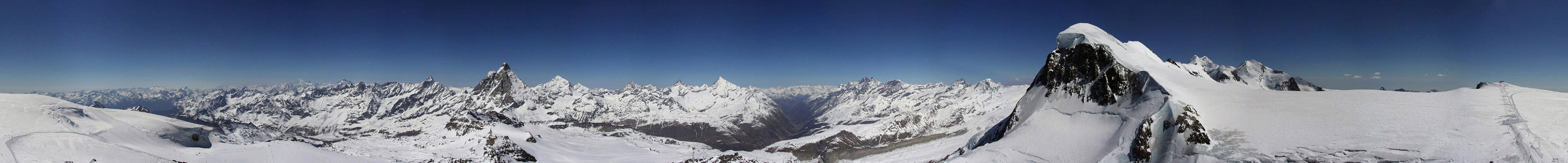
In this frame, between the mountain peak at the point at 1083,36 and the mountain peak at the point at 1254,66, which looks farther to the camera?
the mountain peak at the point at 1254,66

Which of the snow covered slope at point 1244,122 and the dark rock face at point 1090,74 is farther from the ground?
the dark rock face at point 1090,74

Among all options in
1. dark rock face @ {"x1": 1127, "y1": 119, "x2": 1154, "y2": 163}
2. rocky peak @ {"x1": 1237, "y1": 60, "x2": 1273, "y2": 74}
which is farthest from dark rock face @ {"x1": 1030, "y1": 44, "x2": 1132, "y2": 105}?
rocky peak @ {"x1": 1237, "y1": 60, "x2": 1273, "y2": 74}

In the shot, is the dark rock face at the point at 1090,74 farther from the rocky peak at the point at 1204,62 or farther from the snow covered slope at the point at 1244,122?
the rocky peak at the point at 1204,62

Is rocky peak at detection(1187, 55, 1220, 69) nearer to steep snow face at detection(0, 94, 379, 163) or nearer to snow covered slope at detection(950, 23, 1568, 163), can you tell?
snow covered slope at detection(950, 23, 1568, 163)

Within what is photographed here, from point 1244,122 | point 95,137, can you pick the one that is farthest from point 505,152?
point 1244,122

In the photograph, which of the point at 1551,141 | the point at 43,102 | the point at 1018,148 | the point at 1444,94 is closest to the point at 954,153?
the point at 1018,148

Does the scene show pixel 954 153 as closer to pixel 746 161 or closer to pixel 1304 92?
pixel 1304 92

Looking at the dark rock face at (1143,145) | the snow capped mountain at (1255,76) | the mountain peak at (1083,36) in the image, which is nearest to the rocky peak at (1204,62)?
the snow capped mountain at (1255,76)
